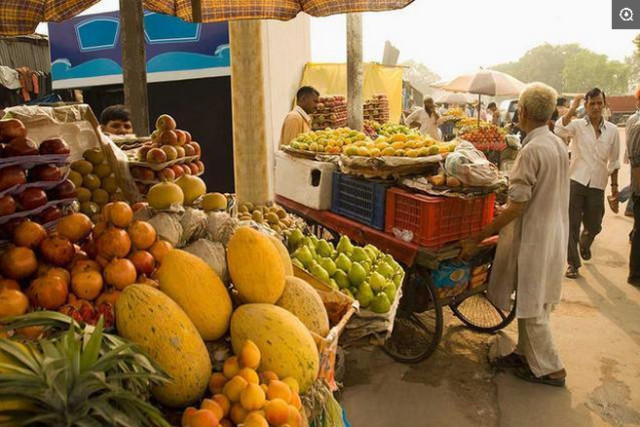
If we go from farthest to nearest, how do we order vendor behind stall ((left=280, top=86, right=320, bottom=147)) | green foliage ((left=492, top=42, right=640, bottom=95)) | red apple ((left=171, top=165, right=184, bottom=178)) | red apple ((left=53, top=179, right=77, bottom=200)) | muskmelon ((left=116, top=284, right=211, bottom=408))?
green foliage ((left=492, top=42, right=640, bottom=95))
vendor behind stall ((left=280, top=86, right=320, bottom=147))
red apple ((left=171, top=165, right=184, bottom=178))
red apple ((left=53, top=179, right=77, bottom=200))
muskmelon ((left=116, top=284, right=211, bottom=408))

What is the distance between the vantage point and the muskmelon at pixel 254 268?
1825 millimetres

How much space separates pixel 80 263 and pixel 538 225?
2.99 meters

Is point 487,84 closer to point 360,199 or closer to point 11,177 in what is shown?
point 360,199

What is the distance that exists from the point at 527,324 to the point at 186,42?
20.4 ft

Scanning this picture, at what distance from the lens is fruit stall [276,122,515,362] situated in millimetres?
3307

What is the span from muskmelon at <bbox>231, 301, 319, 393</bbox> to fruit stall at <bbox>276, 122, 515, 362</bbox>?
1181 millimetres

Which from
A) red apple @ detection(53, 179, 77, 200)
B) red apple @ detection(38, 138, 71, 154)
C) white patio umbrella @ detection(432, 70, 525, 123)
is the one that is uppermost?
white patio umbrella @ detection(432, 70, 525, 123)

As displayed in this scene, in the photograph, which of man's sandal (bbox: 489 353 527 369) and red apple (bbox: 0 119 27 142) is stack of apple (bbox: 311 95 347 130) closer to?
man's sandal (bbox: 489 353 527 369)

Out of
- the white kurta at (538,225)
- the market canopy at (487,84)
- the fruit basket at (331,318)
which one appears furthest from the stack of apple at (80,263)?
the market canopy at (487,84)

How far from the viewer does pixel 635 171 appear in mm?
5238

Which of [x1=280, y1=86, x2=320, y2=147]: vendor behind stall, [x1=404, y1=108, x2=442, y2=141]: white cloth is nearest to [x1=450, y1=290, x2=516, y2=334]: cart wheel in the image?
[x1=280, y1=86, x2=320, y2=147]: vendor behind stall

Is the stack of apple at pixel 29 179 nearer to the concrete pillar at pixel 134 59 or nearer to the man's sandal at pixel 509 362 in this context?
the concrete pillar at pixel 134 59

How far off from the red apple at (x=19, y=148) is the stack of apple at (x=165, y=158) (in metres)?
0.73

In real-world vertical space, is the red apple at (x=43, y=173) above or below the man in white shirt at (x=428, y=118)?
above
